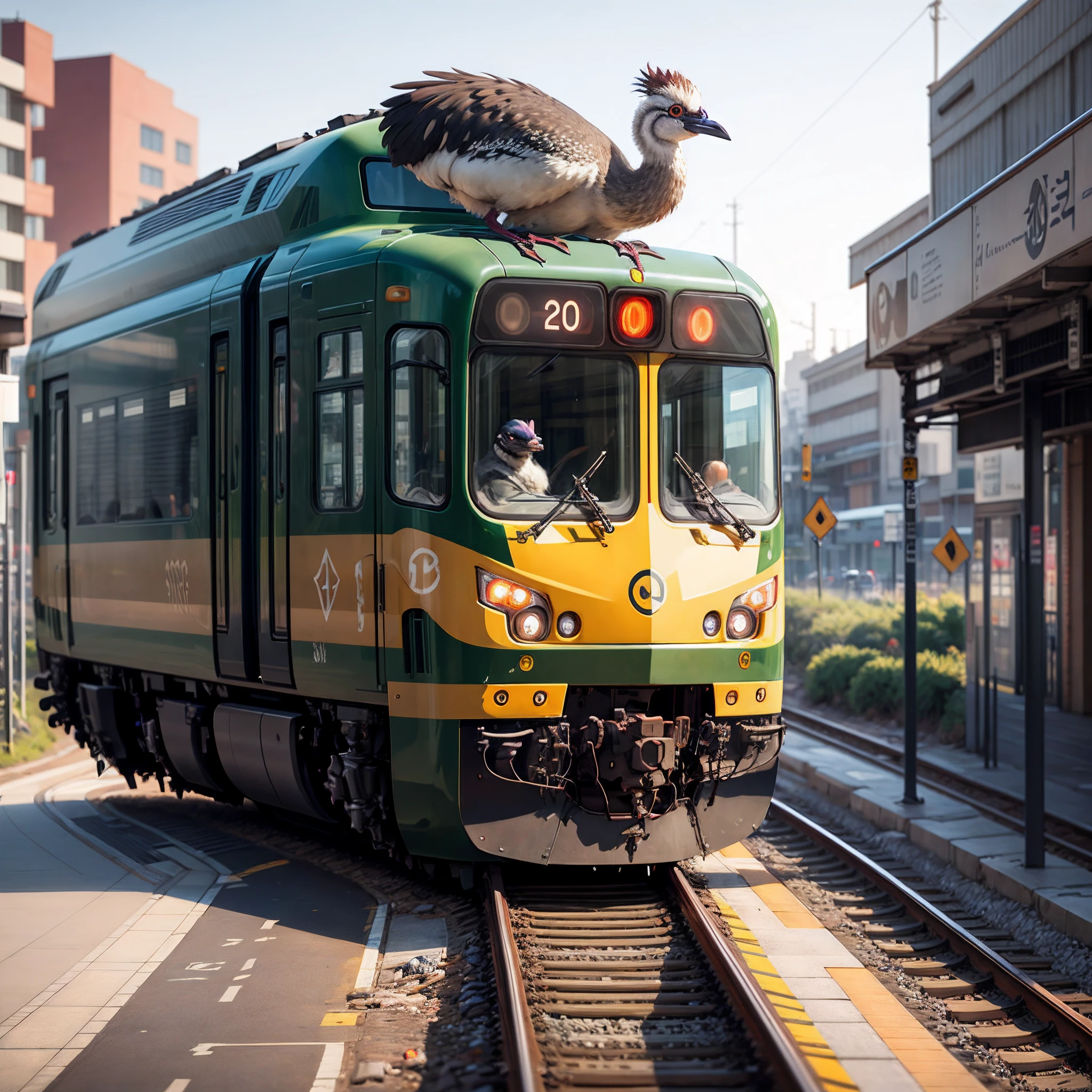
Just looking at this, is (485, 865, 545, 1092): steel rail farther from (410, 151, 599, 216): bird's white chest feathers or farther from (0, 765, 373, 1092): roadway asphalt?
(410, 151, 599, 216): bird's white chest feathers

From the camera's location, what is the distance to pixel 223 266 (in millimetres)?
10586

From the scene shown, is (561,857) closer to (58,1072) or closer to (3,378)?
(58,1072)

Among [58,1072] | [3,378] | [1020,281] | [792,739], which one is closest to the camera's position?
[58,1072]

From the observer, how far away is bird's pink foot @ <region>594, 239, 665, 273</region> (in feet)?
27.4

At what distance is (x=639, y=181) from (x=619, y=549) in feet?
8.11

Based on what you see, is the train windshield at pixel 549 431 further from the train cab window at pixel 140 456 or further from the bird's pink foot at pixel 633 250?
the train cab window at pixel 140 456

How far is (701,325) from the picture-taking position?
8.38 metres

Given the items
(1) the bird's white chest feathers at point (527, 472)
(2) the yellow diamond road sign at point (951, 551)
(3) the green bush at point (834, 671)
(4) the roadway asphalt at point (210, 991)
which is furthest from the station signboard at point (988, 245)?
(3) the green bush at point (834, 671)

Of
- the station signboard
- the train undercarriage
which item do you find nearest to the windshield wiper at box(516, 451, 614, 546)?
the train undercarriage

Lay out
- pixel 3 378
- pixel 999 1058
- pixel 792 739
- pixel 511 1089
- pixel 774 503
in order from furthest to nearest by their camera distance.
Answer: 1. pixel 792 739
2. pixel 3 378
3. pixel 774 503
4. pixel 999 1058
5. pixel 511 1089

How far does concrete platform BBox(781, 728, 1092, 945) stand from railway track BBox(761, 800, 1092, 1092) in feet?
1.14

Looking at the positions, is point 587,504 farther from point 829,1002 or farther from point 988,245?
point 988,245

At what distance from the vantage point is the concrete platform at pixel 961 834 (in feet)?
29.7

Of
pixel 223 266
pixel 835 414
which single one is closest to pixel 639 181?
pixel 223 266
